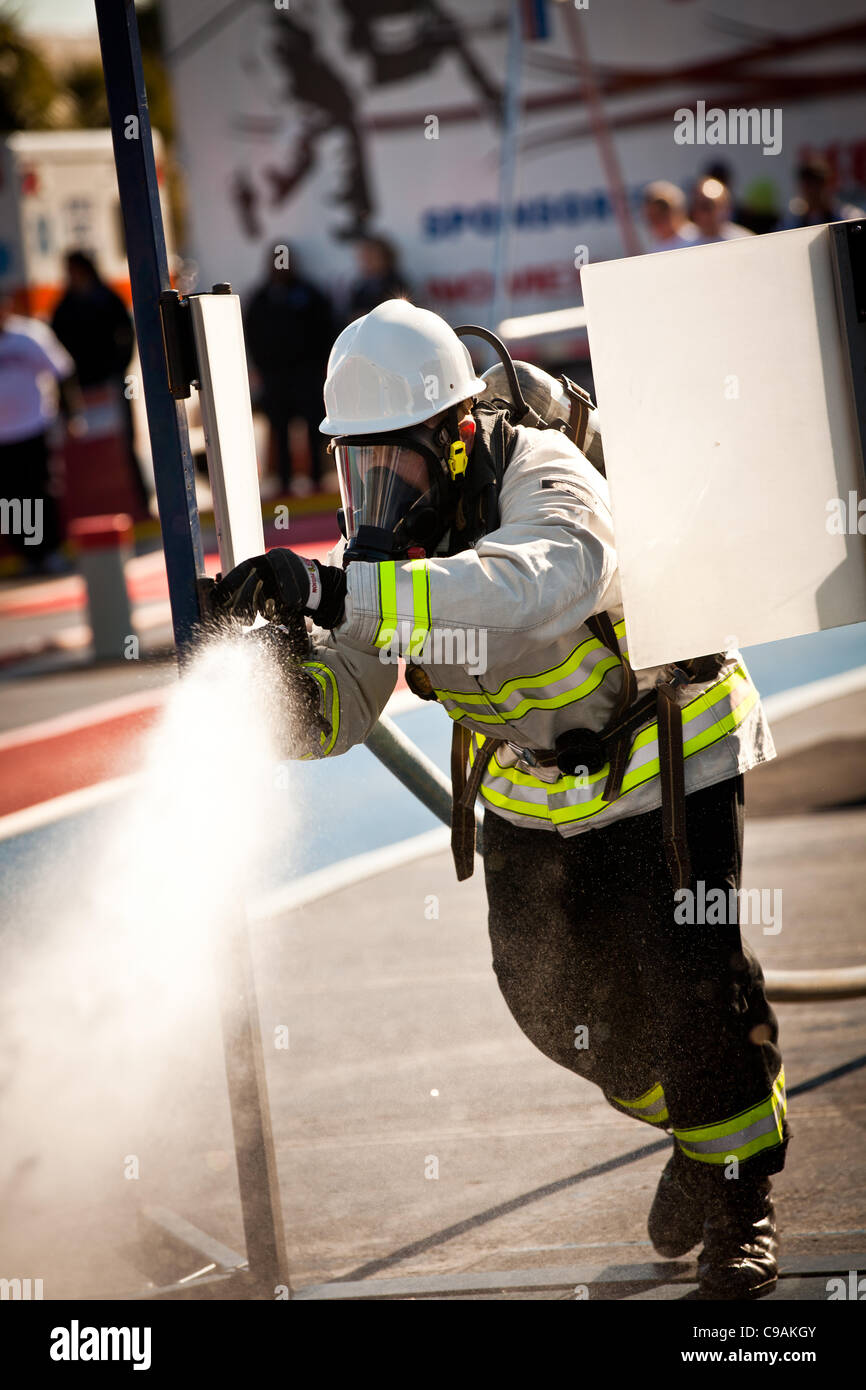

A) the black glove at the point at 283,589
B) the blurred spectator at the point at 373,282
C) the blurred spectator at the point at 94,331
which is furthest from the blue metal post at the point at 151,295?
the blurred spectator at the point at 94,331

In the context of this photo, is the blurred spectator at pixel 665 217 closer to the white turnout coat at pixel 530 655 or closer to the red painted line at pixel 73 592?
the red painted line at pixel 73 592

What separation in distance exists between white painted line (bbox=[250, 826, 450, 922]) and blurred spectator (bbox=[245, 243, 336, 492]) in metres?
6.27

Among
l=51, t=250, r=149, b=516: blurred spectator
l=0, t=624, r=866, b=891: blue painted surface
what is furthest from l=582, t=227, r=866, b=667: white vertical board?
l=51, t=250, r=149, b=516: blurred spectator

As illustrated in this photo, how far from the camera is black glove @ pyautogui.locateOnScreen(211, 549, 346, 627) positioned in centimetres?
208

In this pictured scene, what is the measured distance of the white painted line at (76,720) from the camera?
20.6 ft

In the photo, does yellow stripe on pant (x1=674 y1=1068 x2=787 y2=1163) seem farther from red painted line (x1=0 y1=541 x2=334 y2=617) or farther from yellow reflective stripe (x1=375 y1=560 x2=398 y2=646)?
red painted line (x1=0 y1=541 x2=334 y2=617)

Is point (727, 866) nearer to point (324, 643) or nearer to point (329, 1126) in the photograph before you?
point (324, 643)

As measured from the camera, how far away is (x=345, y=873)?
15.3 feet

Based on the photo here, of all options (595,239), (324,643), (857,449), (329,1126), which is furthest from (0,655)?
(595,239)

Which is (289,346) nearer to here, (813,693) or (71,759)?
(71,759)

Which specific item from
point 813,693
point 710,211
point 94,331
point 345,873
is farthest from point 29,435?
point 345,873

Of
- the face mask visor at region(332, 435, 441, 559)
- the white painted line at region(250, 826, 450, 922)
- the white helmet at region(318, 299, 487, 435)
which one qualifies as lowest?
the white painted line at region(250, 826, 450, 922)

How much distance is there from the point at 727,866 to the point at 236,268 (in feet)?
42.2

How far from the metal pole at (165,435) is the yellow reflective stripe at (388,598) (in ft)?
1.28
